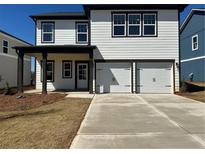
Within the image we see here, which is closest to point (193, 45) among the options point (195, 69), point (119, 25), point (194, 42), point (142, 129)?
point (194, 42)

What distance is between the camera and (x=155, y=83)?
1769 cm

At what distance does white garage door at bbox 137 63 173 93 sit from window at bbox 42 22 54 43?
7.69 m

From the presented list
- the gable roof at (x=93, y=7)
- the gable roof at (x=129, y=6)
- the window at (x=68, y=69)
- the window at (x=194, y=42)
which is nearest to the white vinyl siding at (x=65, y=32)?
the gable roof at (x=93, y=7)

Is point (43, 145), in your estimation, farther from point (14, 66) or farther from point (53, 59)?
point (14, 66)

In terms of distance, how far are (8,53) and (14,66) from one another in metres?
1.89

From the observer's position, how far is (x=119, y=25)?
57.6 feet

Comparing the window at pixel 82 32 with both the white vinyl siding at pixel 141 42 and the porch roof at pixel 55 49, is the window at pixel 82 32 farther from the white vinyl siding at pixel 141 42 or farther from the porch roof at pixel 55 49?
Result: the porch roof at pixel 55 49

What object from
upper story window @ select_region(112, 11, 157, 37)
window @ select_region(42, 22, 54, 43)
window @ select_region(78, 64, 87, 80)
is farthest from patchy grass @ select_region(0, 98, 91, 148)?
window @ select_region(42, 22, 54, 43)

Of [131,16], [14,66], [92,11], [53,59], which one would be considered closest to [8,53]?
[14,66]

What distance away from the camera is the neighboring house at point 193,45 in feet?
81.8

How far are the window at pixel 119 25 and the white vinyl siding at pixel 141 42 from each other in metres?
0.29

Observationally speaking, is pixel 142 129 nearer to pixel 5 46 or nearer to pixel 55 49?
pixel 55 49

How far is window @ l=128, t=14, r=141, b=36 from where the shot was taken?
688 inches

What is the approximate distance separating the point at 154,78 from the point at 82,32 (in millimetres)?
7182
